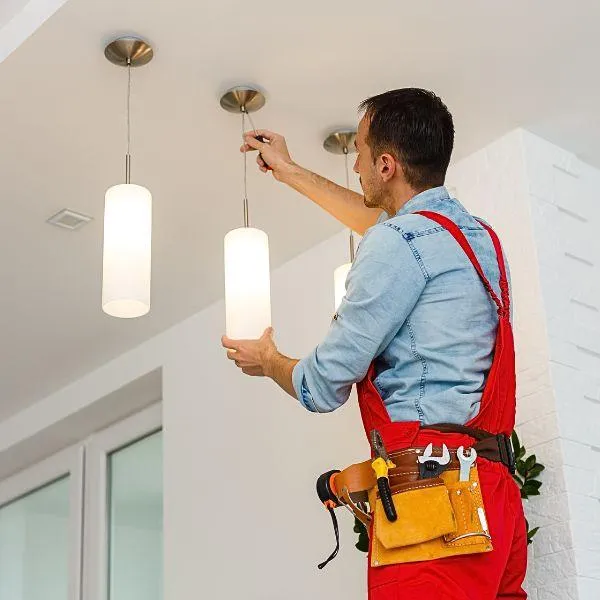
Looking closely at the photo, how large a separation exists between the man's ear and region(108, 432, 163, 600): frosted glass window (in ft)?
8.05

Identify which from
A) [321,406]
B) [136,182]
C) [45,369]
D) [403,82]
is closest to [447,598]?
[321,406]

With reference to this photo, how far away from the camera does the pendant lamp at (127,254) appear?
2309mm

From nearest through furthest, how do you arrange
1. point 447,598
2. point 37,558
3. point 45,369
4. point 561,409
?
point 447,598 < point 561,409 < point 45,369 < point 37,558

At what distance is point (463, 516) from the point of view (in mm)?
1656

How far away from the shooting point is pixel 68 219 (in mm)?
3197

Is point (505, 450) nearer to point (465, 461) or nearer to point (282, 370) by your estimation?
point (465, 461)

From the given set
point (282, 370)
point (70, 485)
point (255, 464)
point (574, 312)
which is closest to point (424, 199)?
point (282, 370)

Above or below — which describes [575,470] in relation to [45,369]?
below

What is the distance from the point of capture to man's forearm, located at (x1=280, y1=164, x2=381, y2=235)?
2.35 metres

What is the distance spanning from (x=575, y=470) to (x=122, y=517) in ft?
7.32

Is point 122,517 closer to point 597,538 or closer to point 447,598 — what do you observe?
point 597,538

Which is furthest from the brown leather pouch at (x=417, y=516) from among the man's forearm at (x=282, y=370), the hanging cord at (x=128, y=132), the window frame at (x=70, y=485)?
the window frame at (x=70, y=485)

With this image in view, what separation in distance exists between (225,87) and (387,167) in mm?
874

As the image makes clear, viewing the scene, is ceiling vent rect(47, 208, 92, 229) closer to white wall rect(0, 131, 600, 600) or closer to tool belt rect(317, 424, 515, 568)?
white wall rect(0, 131, 600, 600)
